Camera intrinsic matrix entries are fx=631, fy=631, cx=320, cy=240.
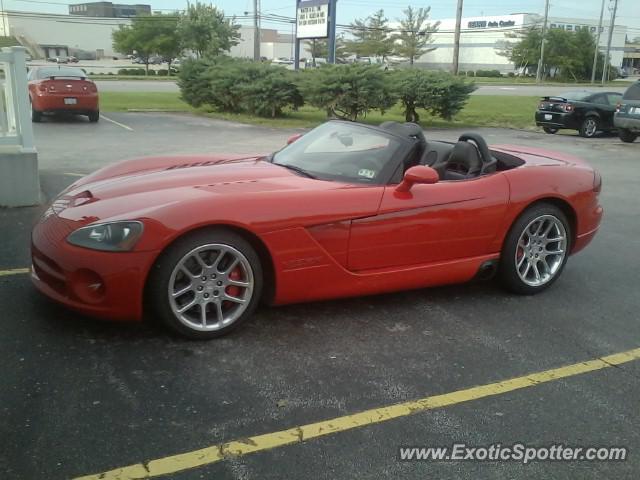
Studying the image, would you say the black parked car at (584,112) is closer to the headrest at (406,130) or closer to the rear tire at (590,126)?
the rear tire at (590,126)

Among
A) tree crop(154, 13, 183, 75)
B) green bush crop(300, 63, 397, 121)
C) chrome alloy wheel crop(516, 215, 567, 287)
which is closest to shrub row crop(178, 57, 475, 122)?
green bush crop(300, 63, 397, 121)

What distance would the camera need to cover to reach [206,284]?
3.70 metres

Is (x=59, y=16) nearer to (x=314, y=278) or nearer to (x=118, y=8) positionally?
(x=118, y=8)

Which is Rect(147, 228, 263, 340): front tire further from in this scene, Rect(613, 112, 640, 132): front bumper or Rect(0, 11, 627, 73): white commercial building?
Rect(0, 11, 627, 73): white commercial building

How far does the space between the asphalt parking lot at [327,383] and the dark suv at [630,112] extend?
1254 cm

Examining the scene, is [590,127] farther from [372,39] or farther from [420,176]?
[372,39]

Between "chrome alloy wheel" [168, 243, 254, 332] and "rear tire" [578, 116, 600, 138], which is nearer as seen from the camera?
"chrome alloy wheel" [168, 243, 254, 332]

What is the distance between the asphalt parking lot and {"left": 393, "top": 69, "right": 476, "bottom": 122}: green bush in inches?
563

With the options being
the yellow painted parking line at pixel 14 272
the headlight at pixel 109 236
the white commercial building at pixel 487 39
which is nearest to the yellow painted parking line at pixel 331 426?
the headlight at pixel 109 236

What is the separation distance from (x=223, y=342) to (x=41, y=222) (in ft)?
4.60

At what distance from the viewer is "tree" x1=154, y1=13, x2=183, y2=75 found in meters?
59.2

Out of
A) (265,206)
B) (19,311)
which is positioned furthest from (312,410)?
(19,311)

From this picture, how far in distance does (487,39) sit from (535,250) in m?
104

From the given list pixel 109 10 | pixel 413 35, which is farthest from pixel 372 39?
pixel 109 10
